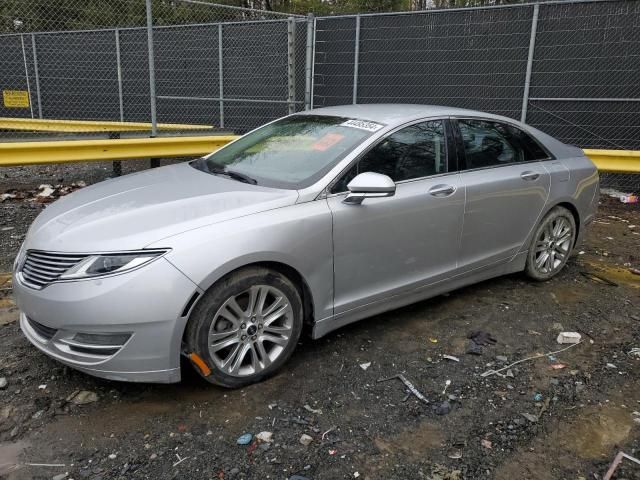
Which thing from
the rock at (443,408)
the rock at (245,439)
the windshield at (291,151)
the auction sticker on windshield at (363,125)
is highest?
the auction sticker on windshield at (363,125)

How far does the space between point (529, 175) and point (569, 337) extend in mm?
1344

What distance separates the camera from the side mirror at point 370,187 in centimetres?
327

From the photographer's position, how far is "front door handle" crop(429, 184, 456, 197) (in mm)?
3811

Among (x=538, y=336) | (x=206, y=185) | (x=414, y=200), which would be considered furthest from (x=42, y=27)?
(x=538, y=336)

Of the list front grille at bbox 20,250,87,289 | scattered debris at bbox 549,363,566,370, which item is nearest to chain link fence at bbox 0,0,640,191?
front grille at bbox 20,250,87,289

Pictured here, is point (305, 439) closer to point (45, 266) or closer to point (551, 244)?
point (45, 266)

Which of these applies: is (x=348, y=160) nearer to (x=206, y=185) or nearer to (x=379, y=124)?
(x=379, y=124)

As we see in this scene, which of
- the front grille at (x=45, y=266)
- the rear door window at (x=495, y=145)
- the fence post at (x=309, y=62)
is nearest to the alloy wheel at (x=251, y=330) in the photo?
the front grille at (x=45, y=266)

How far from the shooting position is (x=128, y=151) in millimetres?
7238

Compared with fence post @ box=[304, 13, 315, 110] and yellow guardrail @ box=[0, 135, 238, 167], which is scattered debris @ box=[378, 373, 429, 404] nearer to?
yellow guardrail @ box=[0, 135, 238, 167]

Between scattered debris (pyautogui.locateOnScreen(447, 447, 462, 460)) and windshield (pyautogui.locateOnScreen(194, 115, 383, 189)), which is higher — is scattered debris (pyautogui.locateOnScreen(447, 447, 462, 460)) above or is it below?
below

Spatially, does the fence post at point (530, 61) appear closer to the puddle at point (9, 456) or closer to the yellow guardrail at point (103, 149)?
the yellow guardrail at point (103, 149)

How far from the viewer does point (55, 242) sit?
295 cm

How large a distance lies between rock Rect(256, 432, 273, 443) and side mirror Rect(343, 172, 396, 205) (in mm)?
A: 1431
